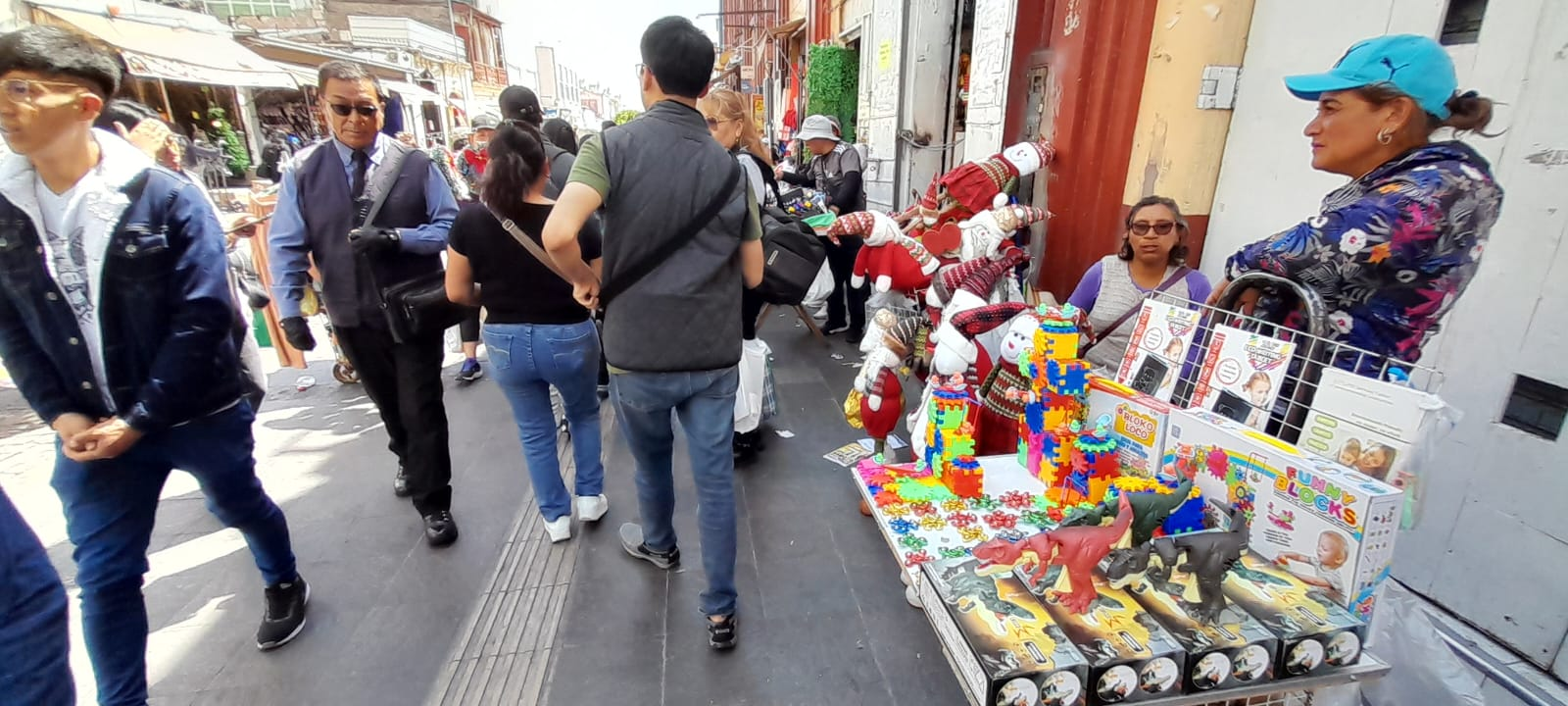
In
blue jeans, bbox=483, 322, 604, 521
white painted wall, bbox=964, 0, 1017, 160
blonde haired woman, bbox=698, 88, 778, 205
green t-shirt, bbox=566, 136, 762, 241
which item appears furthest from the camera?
white painted wall, bbox=964, 0, 1017, 160

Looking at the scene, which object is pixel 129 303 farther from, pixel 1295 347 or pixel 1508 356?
pixel 1508 356

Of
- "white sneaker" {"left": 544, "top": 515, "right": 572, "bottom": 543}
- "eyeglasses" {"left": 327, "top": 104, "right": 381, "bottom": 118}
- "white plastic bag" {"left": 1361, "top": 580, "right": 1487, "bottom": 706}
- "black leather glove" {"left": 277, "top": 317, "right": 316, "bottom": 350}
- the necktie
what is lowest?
"white sneaker" {"left": 544, "top": 515, "right": 572, "bottom": 543}

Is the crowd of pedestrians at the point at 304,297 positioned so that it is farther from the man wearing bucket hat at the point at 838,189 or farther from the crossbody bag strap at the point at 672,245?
the man wearing bucket hat at the point at 838,189

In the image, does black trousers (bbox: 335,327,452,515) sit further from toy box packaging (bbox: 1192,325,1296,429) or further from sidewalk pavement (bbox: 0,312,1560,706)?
toy box packaging (bbox: 1192,325,1296,429)

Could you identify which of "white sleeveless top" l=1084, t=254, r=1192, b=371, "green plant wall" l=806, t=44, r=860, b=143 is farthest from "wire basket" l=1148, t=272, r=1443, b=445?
"green plant wall" l=806, t=44, r=860, b=143

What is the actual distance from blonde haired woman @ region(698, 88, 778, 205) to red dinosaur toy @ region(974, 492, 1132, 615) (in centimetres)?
208

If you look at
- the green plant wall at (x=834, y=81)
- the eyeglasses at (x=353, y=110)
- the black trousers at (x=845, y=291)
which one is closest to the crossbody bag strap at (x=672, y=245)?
the eyeglasses at (x=353, y=110)

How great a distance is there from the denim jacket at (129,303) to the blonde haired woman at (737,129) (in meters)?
1.88

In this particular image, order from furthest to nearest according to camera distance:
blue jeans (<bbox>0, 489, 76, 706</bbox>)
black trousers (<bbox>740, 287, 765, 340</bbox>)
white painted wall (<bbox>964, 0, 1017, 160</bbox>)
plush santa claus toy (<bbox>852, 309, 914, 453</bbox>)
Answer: white painted wall (<bbox>964, 0, 1017, 160</bbox>)
black trousers (<bbox>740, 287, 765, 340</bbox>)
plush santa claus toy (<bbox>852, 309, 914, 453</bbox>)
blue jeans (<bbox>0, 489, 76, 706</bbox>)

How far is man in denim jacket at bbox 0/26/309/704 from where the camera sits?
1.48 meters

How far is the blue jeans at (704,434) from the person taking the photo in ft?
6.32

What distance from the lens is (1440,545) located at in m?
2.10

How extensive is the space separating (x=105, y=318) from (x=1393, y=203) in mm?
3039

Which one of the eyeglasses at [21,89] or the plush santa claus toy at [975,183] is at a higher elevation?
the eyeglasses at [21,89]
